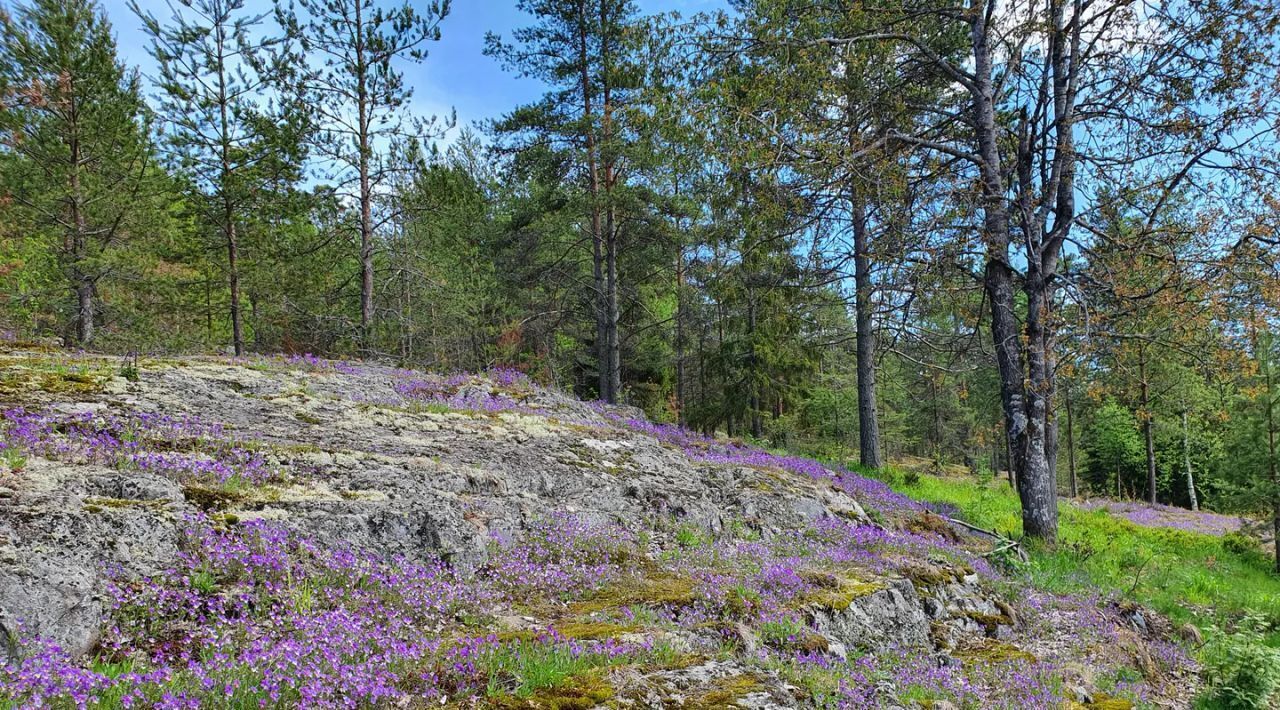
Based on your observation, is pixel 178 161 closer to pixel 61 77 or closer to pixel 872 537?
pixel 61 77

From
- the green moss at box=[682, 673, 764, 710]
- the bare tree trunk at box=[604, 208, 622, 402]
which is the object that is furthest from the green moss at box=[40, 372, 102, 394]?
the bare tree trunk at box=[604, 208, 622, 402]

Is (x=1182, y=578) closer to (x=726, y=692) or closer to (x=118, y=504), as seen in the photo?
(x=726, y=692)

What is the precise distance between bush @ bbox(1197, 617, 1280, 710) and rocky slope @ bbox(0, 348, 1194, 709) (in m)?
→ 0.26

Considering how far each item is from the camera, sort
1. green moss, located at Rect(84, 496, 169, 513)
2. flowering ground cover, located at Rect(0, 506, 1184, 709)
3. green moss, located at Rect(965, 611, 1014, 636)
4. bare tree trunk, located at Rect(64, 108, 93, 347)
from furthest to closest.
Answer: bare tree trunk, located at Rect(64, 108, 93, 347) → green moss, located at Rect(965, 611, 1014, 636) → green moss, located at Rect(84, 496, 169, 513) → flowering ground cover, located at Rect(0, 506, 1184, 709)

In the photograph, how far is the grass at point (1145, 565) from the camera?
779 centimetres

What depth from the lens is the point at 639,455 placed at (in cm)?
945

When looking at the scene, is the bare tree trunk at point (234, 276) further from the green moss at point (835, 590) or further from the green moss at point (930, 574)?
the green moss at point (930, 574)

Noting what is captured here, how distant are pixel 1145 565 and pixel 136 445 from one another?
572 inches

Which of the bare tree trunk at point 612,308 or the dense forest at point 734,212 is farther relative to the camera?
the bare tree trunk at point 612,308

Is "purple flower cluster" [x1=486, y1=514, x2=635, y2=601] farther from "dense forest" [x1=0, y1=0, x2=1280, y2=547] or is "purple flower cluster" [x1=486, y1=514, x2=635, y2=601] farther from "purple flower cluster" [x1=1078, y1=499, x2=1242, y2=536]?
"purple flower cluster" [x1=1078, y1=499, x2=1242, y2=536]

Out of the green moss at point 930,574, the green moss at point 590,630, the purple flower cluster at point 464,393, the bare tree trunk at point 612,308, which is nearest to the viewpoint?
the green moss at point 590,630

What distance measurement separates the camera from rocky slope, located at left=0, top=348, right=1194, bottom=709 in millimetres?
2959

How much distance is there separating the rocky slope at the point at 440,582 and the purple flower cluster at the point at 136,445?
0.03m

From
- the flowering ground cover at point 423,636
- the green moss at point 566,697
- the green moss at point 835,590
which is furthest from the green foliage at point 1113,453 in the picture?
the green moss at point 566,697
